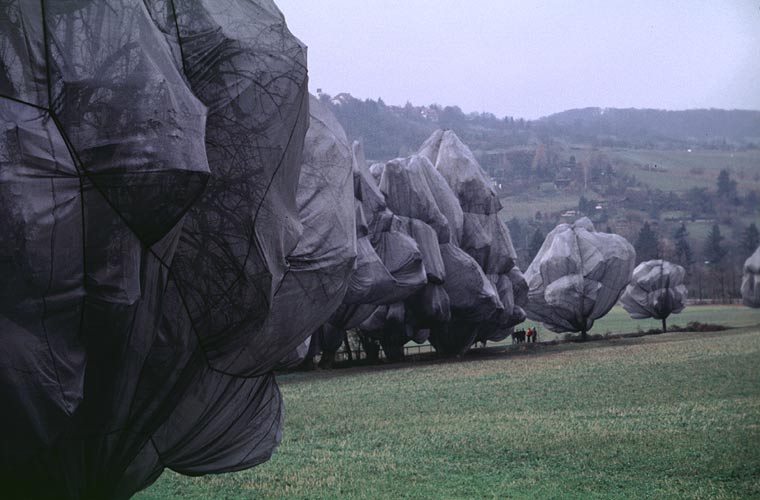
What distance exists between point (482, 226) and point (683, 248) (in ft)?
57.6

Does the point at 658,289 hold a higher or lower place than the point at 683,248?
lower

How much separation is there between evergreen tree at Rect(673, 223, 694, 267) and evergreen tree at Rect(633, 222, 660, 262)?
783 cm

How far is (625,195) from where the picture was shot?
85.0 metres

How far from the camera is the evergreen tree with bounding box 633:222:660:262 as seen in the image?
194 feet

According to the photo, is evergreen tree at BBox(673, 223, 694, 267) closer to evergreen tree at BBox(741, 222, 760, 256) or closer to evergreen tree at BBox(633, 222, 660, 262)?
evergreen tree at BBox(633, 222, 660, 262)

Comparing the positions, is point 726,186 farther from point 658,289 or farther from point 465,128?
point 465,128

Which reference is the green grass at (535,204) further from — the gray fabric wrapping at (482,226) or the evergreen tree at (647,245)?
the gray fabric wrapping at (482,226)

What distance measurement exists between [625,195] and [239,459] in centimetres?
8065

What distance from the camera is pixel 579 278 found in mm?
40469

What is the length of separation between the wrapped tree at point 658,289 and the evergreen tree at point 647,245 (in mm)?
10320

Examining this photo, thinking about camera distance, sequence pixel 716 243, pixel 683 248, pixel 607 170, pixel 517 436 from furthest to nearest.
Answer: pixel 607 170 → pixel 683 248 → pixel 517 436 → pixel 716 243

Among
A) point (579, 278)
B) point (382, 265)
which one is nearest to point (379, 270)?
point (382, 265)

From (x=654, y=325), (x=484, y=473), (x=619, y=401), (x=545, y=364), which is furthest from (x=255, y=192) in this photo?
(x=654, y=325)

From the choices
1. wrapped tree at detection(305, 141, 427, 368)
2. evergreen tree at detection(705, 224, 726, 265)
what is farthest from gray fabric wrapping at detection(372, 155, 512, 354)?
evergreen tree at detection(705, 224, 726, 265)
